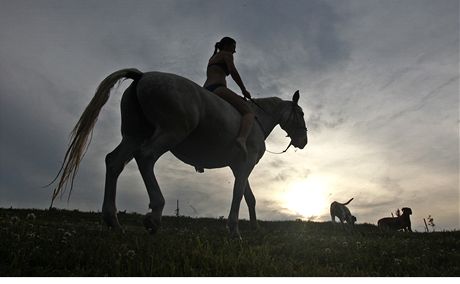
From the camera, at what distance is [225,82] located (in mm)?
10922

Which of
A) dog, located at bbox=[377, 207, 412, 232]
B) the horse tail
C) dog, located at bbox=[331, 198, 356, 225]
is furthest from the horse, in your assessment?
dog, located at bbox=[377, 207, 412, 232]

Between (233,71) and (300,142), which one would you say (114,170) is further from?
(300,142)

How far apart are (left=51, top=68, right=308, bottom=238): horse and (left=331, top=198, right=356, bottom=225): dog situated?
13554 mm

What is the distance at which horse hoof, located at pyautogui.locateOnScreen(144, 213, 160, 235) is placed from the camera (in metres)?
8.14

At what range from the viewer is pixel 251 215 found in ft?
42.3

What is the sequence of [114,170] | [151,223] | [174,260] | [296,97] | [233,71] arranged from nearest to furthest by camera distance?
[174,260] → [151,223] → [114,170] → [233,71] → [296,97]

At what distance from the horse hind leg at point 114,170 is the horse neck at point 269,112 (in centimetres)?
423

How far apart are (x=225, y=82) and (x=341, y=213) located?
48.6 ft

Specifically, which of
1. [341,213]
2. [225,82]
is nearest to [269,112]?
[225,82]

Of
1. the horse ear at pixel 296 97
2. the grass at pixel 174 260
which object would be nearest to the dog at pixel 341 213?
the horse ear at pixel 296 97

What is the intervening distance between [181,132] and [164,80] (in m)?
1.19

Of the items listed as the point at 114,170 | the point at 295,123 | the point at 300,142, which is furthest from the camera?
the point at 300,142

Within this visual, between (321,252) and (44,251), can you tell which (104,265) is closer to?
(44,251)
